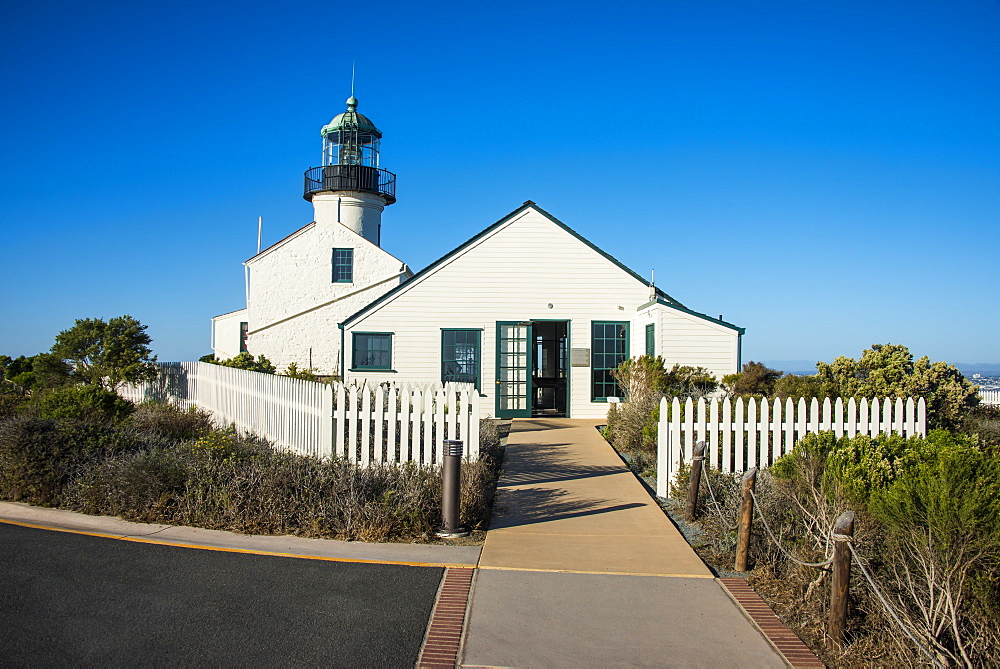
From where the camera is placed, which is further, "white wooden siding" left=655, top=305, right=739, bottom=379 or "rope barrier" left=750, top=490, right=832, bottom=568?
"white wooden siding" left=655, top=305, right=739, bottom=379

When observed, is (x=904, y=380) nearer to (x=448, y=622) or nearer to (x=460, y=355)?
(x=460, y=355)

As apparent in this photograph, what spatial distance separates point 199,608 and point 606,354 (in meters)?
13.7

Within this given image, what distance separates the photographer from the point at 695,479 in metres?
7.66

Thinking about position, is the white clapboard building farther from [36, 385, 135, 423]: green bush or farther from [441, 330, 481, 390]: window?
[36, 385, 135, 423]: green bush

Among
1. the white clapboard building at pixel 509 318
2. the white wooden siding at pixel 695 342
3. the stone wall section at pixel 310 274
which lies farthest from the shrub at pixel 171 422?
the stone wall section at pixel 310 274

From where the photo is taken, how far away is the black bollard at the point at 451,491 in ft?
22.8

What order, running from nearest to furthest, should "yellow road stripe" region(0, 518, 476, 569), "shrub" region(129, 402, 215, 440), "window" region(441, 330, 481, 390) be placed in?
"yellow road stripe" region(0, 518, 476, 569) < "shrub" region(129, 402, 215, 440) < "window" region(441, 330, 481, 390)

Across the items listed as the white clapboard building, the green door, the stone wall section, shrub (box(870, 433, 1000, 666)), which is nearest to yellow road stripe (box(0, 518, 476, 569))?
shrub (box(870, 433, 1000, 666))

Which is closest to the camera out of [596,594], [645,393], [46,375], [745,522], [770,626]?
[770,626]

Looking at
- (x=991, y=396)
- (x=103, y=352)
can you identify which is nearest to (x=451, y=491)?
(x=103, y=352)

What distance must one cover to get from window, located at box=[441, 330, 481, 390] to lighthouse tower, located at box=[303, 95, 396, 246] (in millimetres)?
11190

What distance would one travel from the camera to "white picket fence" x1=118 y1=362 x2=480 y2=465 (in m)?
8.66

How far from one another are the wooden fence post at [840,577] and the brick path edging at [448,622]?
2355 mm

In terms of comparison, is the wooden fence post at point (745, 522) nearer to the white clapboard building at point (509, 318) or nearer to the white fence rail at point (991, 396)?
the white clapboard building at point (509, 318)
